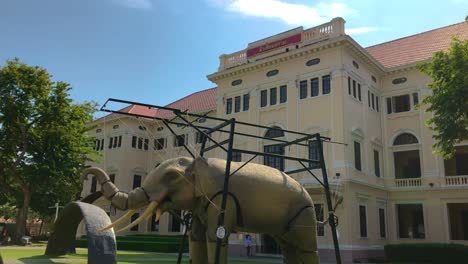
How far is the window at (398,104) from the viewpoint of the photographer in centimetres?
3112

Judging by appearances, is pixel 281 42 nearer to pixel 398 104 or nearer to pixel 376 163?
pixel 398 104

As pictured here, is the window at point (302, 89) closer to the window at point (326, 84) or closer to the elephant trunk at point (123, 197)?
the window at point (326, 84)

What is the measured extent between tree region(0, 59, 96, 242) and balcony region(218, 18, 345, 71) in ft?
40.5

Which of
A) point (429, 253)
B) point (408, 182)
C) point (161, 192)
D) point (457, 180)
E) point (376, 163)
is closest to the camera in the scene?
point (161, 192)

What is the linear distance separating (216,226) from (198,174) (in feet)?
3.42

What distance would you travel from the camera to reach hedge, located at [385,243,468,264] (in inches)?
931

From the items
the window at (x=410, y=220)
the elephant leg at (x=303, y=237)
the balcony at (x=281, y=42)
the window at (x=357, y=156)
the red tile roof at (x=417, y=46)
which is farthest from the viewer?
the red tile roof at (x=417, y=46)

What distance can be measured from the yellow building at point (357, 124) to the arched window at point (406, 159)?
0.07m

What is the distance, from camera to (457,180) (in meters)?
28.4

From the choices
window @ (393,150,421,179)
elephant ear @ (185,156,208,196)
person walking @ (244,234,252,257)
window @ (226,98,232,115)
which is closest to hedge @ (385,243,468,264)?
window @ (393,150,421,179)

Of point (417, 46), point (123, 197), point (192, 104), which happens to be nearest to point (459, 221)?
point (417, 46)

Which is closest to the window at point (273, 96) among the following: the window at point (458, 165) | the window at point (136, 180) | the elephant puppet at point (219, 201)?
the window at point (458, 165)

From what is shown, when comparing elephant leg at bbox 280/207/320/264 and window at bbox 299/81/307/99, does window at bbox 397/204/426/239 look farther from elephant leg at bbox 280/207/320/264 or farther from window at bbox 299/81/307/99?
elephant leg at bbox 280/207/320/264

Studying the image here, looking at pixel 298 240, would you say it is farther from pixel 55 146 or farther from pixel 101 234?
pixel 55 146
